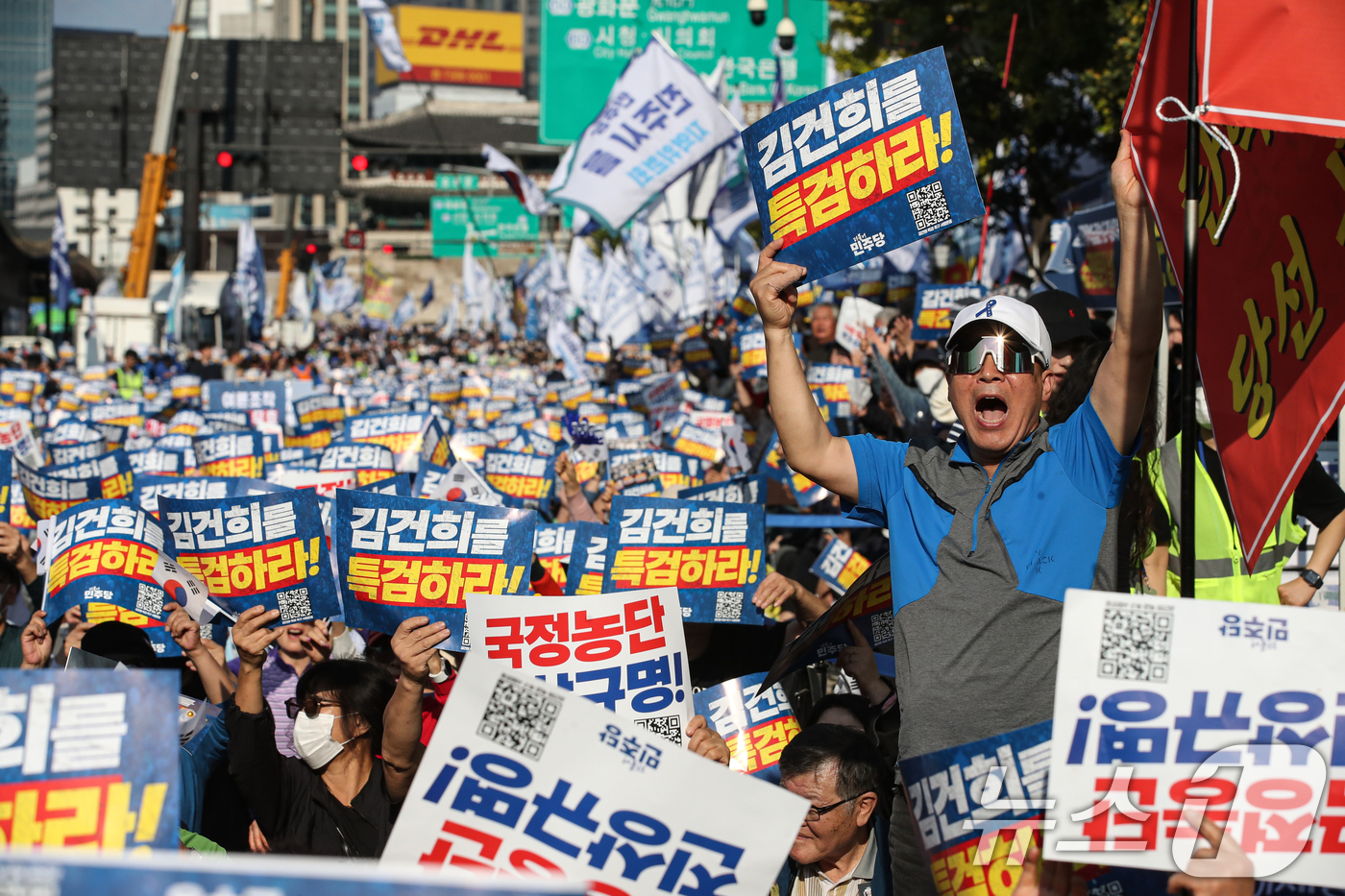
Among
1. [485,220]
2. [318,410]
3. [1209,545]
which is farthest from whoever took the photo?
[485,220]

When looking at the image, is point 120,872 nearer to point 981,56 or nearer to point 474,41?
point 981,56

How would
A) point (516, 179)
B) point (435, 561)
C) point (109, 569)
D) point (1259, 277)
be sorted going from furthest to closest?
point (516, 179) < point (109, 569) < point (435, 561) < point (1259, 277)

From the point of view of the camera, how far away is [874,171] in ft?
10.5

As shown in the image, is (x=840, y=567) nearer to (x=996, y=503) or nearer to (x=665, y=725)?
(x=665, y=725)

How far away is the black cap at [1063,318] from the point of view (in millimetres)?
3992

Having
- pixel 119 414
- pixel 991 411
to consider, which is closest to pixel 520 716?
pixel 991 411

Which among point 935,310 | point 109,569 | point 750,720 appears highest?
point 935,310

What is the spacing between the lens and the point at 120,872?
149cm

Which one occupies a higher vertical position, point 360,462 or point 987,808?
point 987,808

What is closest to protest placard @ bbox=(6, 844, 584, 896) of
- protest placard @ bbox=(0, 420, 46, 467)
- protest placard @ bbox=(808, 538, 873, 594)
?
protest placard @ bbox=(808, 538, 873, 594)

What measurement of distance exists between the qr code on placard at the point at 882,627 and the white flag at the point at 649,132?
7714mm

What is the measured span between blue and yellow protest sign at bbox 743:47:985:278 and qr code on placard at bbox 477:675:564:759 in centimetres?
136

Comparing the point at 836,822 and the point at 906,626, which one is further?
the point at 836,822

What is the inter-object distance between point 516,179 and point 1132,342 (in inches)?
763
